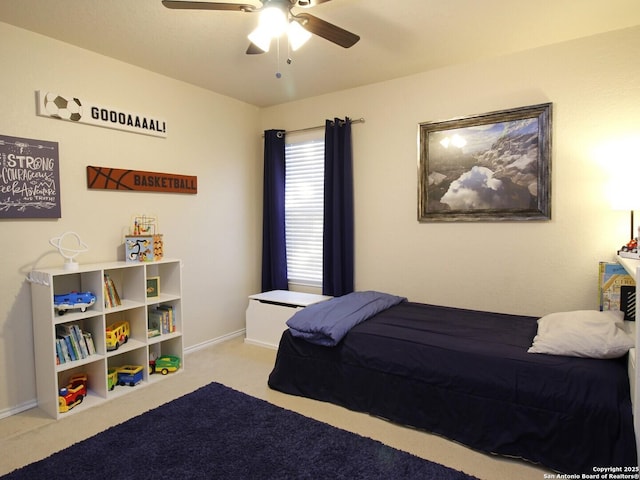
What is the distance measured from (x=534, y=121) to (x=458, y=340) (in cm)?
176

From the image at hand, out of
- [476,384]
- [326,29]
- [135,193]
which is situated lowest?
[476,384]

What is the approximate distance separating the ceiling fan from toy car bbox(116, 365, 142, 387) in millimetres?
2428

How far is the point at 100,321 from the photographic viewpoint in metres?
2.71

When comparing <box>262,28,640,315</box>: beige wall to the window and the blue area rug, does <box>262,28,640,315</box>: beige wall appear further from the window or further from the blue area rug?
the blue area rug

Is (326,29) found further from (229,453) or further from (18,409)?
(18,409)

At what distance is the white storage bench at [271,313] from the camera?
363 cm

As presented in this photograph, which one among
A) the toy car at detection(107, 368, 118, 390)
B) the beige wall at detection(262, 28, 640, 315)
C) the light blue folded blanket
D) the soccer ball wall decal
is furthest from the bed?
the soccer ball wall decal

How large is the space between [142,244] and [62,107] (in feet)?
3.63

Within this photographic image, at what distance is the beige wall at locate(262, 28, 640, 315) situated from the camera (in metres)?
2.71

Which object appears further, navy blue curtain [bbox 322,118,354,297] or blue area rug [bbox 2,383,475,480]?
navy blue curtain [bbox 322,118,354,297]

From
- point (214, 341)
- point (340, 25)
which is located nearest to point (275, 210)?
point (214, 341)

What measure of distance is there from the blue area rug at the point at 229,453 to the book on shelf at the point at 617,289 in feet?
5.08

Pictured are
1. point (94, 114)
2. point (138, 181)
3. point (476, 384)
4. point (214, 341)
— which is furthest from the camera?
point (214, 341)

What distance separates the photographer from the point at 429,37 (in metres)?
2.73
